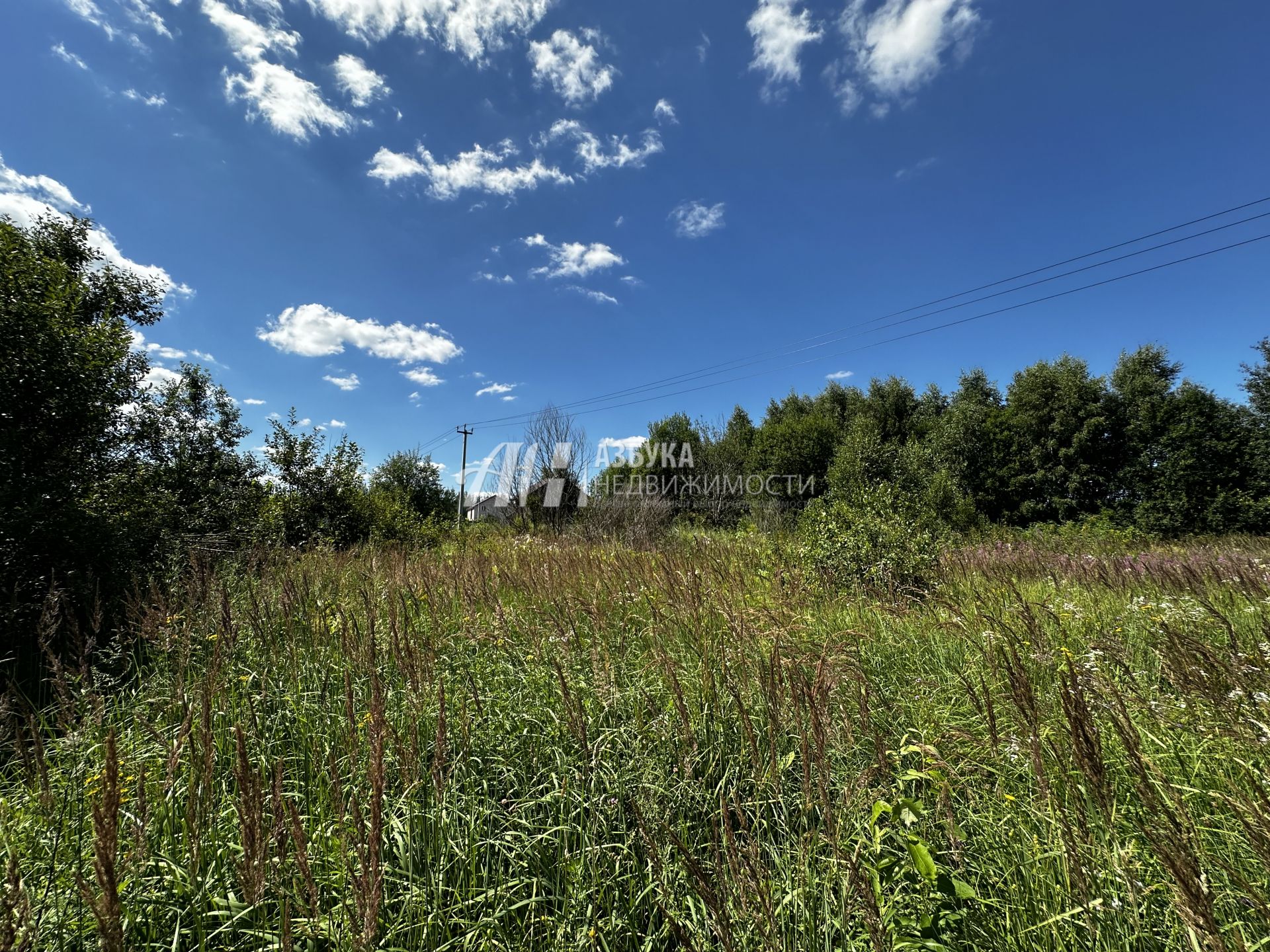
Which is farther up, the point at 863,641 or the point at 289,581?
the point at 289,581

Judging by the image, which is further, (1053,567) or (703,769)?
(1053,567)

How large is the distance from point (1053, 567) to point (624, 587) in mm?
5003

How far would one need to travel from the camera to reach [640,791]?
167 centimetres

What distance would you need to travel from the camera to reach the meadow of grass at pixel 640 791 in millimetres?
1057

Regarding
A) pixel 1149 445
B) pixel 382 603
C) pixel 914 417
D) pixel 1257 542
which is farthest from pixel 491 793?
pixel 914 417

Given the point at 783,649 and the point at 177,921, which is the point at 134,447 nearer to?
the point at 177,921

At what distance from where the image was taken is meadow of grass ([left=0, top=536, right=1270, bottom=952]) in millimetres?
1057

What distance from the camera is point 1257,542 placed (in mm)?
8070

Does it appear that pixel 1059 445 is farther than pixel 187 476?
Yes

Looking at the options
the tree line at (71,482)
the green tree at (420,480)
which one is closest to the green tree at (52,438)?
the tree line at (71,482)

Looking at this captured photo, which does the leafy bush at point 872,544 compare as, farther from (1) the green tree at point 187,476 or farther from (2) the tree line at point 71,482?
(1) the green tree at point 187,476

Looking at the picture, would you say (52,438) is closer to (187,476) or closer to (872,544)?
(187,476)

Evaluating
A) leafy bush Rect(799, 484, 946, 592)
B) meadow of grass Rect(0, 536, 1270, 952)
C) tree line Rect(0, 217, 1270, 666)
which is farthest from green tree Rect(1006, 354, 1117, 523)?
meadow of grass Rect(0, 536, 1270, 952)

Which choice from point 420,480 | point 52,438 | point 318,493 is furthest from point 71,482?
point 420,480
